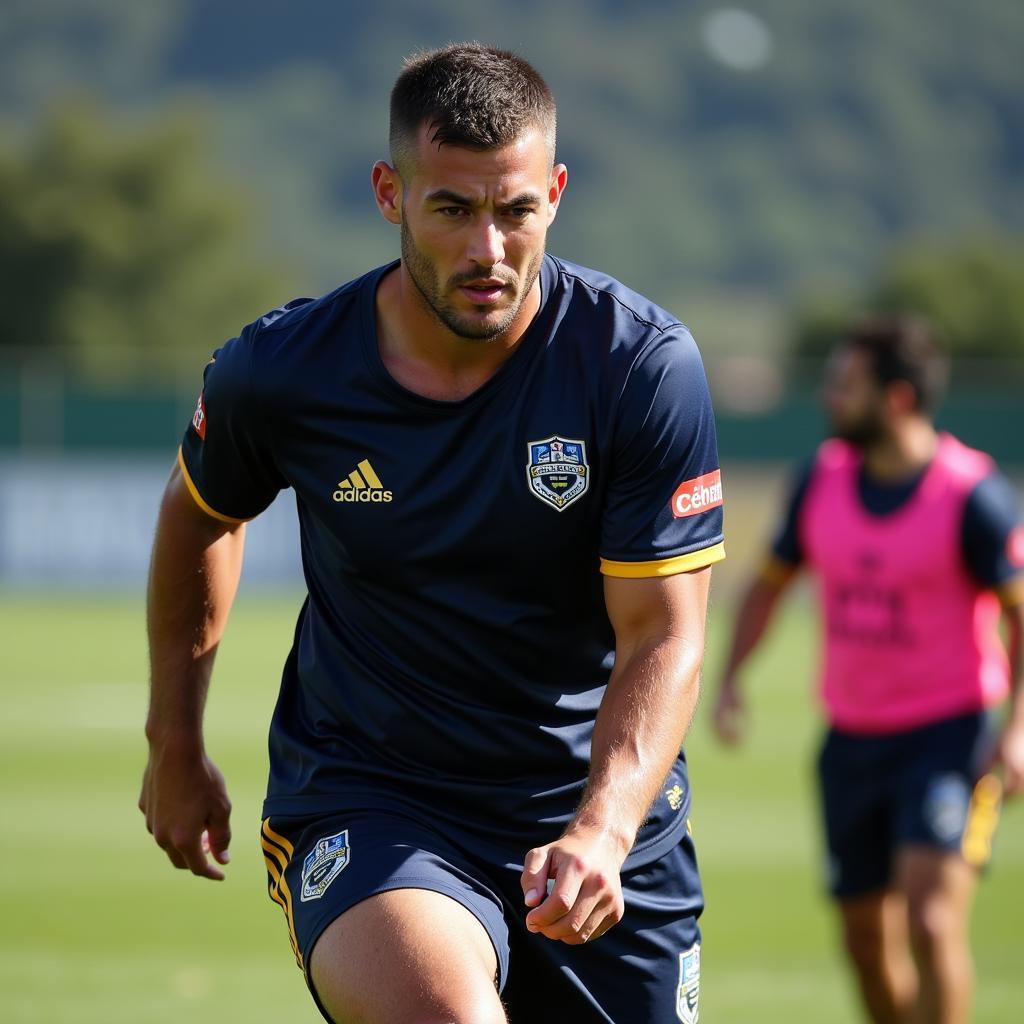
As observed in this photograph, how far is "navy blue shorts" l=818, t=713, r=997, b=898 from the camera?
23.5 feet

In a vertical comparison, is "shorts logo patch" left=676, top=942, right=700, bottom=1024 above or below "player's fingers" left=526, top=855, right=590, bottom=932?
below

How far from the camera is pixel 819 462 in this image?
830 cm

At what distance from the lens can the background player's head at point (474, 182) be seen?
4109 mm

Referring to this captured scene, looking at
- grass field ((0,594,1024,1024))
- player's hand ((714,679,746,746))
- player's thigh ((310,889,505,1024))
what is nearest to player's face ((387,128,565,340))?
player's thigh ((310,889,505,1024))

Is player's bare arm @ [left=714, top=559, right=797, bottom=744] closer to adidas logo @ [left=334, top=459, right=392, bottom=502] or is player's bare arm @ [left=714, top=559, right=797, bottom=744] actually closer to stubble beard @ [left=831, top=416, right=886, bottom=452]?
stubble beard @ [left=831, top=416, right=886, bottom=452]

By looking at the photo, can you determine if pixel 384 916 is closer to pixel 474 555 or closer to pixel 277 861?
pixel 277 861

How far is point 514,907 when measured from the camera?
4.35m

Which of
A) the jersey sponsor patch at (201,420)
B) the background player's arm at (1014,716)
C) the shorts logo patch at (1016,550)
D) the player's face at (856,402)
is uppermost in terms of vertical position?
the jersey sponsor patch at (201,420)

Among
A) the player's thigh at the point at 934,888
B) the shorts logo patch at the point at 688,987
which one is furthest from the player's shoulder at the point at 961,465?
the shorts logo patch at the point at 688,987

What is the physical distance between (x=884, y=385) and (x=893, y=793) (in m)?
1.65

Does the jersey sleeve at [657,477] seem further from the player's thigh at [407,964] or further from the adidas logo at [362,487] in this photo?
A: the player's thigh at [407,964]

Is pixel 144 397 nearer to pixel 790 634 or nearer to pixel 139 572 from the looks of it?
pixel 139 572

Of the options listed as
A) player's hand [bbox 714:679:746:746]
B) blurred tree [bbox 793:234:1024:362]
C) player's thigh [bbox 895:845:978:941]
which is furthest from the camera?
blurred tree [bbox 793:234:1024:362]

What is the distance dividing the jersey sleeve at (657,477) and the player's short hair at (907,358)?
3855mm
